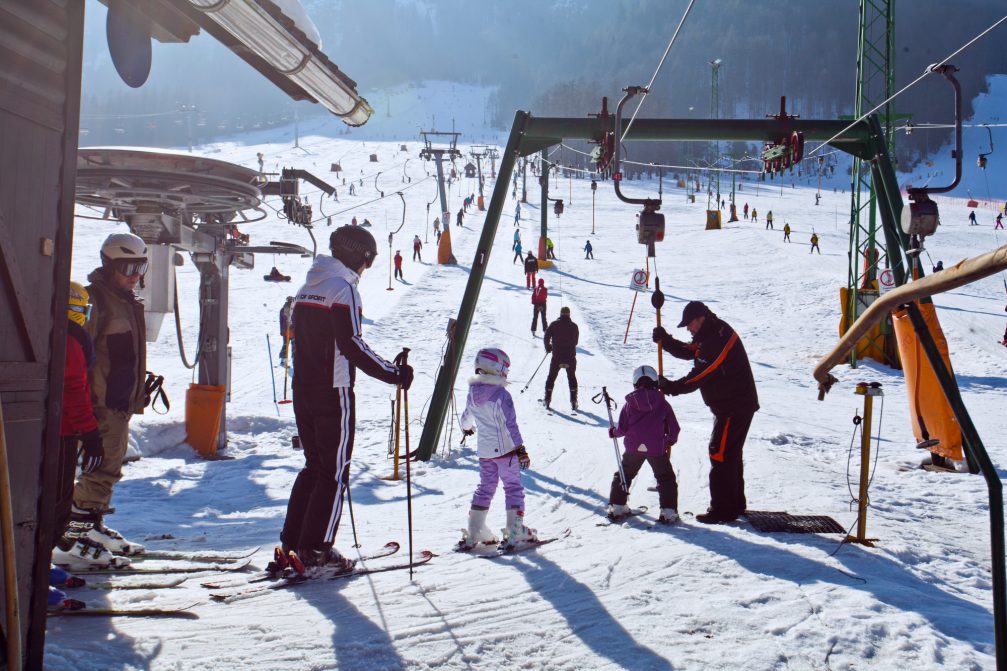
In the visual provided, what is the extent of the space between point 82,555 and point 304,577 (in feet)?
4.96

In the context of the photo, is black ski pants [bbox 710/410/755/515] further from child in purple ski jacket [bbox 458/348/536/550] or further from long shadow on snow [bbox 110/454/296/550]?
long shadow on snow [bbox 110/454/296/550]

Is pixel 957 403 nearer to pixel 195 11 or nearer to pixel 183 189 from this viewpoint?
pixel 195 11

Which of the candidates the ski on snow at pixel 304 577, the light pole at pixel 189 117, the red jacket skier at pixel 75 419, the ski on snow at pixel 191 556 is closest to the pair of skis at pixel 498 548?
the ski on snow at pixel 304 577

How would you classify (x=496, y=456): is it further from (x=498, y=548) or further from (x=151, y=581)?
(x=151, y=581)

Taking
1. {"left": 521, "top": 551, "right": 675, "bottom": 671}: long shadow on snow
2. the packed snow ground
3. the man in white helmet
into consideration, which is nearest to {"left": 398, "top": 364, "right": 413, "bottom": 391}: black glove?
the packed snow ground

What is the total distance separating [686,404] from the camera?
13.5m

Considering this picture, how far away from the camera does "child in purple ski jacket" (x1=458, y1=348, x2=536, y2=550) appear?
5.51 metres

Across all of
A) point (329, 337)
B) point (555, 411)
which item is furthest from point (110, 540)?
point (555, 411)

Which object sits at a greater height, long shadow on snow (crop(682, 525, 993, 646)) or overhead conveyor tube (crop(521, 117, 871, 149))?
overhead conveyor tube (crop(521, 117, 871, 149))

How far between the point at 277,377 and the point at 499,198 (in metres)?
7.80

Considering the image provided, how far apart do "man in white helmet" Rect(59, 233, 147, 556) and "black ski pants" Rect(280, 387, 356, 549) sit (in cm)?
135

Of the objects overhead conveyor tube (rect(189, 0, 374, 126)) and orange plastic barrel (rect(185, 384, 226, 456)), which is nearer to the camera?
overhead conveyor tube (rect(189, 0, 374, 126))

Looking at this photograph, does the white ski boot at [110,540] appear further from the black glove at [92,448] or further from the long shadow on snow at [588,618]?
the long shadow on snow at [588,618]

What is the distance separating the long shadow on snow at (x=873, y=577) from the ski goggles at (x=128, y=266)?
4243 mm
